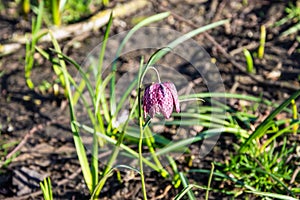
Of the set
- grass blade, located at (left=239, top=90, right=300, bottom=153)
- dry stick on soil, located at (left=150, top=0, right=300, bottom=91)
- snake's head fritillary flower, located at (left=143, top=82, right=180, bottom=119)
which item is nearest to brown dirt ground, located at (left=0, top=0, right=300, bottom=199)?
dry stick on soil, located at (left=150, top=0, right=300, bottom=91)

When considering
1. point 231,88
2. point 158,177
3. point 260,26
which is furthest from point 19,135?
point 260,26

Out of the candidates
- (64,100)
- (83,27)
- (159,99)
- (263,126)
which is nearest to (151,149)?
(263,126)

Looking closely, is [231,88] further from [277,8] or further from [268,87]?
[277,8]

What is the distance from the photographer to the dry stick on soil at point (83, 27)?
287 cm

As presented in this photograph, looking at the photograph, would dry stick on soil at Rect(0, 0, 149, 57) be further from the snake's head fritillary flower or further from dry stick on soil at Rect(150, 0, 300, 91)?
the snake's head fritillary flower

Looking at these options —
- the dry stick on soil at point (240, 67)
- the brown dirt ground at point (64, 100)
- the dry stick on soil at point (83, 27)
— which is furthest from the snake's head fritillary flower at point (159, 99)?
the dry stick on soil at point (83, 27)

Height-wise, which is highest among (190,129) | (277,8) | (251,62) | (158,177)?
(277,8)

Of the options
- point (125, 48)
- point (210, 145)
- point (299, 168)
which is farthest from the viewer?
point (125, 48)

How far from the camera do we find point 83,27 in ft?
9.75

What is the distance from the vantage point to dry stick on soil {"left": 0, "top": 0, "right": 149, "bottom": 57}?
2871 millimetres

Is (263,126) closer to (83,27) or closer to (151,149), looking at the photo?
(151,149)

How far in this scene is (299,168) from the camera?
7.00ft

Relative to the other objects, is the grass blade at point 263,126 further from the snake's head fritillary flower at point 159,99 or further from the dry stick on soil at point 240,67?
the dry stick on soil at point 240,67

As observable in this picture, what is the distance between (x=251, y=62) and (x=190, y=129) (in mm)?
494
